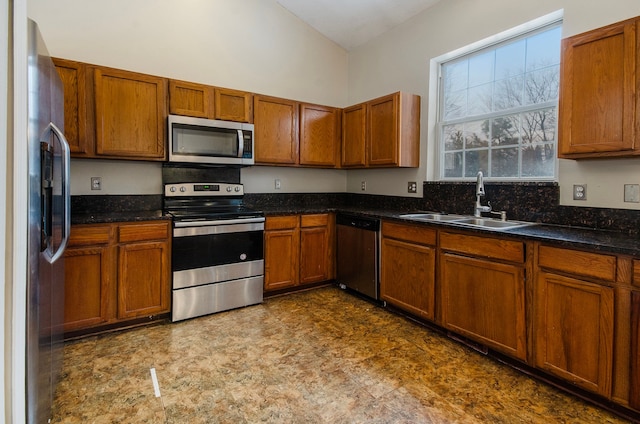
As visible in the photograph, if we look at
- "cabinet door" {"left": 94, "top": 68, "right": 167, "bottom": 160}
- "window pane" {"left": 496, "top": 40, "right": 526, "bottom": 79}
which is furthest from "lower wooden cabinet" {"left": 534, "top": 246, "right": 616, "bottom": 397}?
"cabinet door" {"left": 94, "top": 68, "right": 167, "bottom": 160}

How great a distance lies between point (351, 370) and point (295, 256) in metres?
1.61

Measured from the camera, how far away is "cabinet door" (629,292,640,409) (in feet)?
5.39

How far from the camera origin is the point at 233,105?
11.3 ft

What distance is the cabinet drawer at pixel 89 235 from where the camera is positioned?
2469 millimetres

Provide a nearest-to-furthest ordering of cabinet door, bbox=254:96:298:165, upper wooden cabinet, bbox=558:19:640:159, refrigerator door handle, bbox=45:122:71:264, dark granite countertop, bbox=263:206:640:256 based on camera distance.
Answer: refrigerator door handle, bbox=45:122:71:264
dark granite countertop, bbox=263:206:640:256
upper wooden cabinet, bbox=558:19:640:159
cabinet door, bbox=254:96:298:165

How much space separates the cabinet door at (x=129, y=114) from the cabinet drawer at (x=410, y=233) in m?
2.14

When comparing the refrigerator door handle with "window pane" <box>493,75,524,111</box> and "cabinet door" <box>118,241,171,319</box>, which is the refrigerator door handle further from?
"window pane" <box>493,75,524,111</box>

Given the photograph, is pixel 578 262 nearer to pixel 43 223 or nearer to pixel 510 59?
pixel 510 59

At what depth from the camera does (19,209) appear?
39.6 inches

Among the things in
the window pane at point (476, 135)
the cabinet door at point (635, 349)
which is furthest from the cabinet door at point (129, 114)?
the cabinet door at point (635, 349)

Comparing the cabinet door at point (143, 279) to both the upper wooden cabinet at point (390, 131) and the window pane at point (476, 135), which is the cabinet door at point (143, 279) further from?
the window pane at point (476, 135)

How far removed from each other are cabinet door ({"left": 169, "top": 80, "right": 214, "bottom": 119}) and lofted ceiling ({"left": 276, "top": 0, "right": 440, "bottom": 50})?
5.16 ft

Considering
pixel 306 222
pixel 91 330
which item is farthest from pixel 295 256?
pixel 91 330

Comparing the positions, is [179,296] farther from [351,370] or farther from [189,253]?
[351,370]
